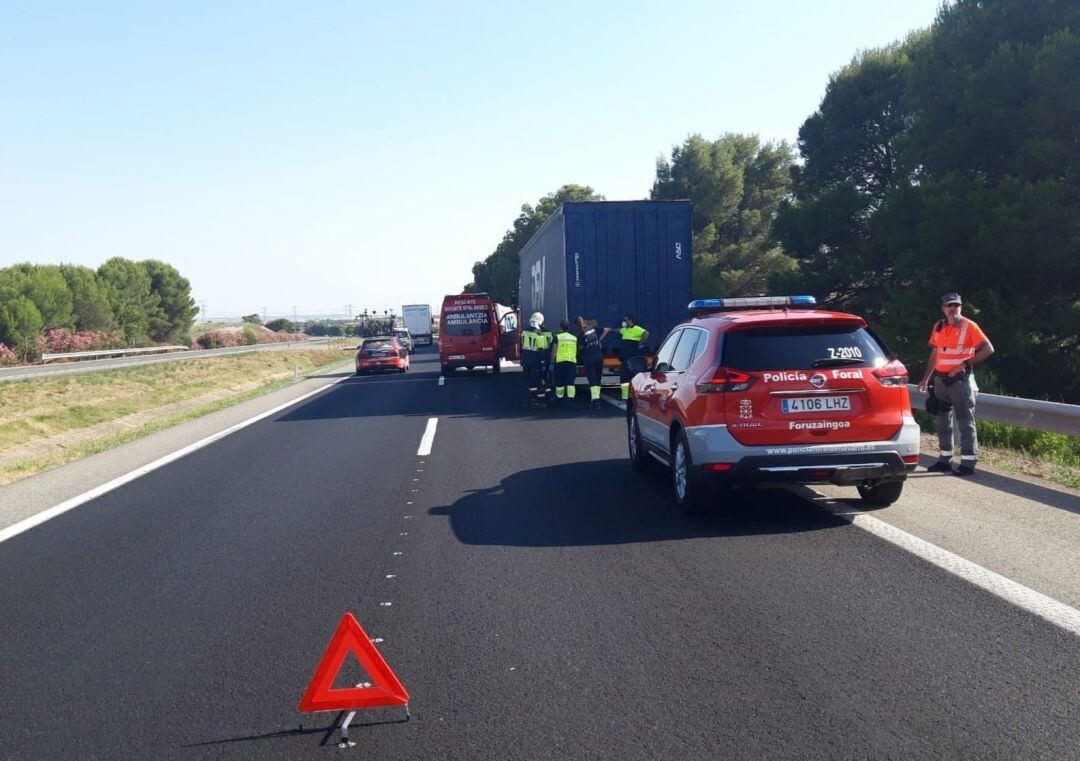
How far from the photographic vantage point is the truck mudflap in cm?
732

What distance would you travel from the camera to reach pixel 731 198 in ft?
172

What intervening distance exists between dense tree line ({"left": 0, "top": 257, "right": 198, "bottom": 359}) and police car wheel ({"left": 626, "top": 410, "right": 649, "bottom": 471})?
55455 millimetres

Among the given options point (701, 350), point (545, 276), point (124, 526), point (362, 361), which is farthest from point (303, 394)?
point (701, 350)

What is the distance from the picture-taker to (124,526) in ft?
27.2

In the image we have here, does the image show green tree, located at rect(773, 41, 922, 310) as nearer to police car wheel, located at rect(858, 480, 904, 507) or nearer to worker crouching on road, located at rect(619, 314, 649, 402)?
worker crouching on road, located at rect(619, 314, 649, 402)

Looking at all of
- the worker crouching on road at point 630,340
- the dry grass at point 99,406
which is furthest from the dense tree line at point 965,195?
the dry grass at point 99,406

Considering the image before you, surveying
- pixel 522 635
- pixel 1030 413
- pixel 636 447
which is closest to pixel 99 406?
pixel 636 447

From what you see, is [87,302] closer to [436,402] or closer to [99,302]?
[99,302]

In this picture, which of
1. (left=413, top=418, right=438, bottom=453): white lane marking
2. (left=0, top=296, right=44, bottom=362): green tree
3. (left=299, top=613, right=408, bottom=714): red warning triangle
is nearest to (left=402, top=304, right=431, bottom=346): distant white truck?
(left=0, top=296, right=44, bottom=362): green tree

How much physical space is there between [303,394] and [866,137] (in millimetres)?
21436

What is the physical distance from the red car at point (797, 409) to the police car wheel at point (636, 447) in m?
2.45

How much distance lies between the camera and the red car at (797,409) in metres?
7.35

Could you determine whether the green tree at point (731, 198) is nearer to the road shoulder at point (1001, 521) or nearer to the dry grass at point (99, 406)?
the dry grass at point (99, 406)

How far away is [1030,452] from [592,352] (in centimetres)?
820
